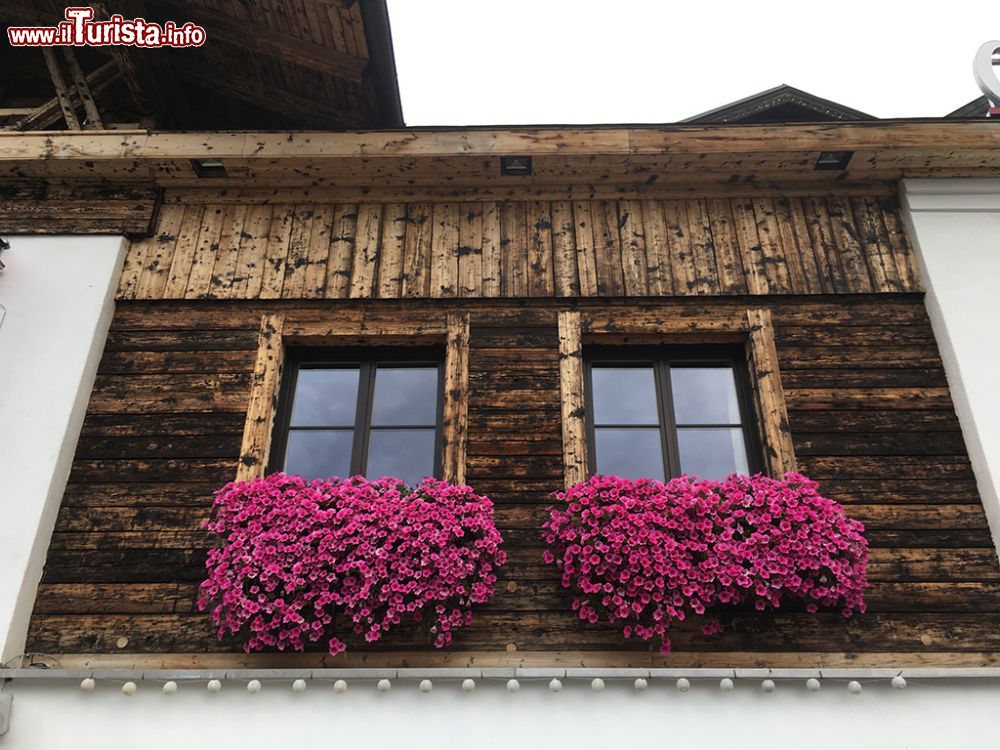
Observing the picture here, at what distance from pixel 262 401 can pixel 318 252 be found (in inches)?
44.2

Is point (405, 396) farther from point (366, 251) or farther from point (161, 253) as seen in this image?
point (161, 253)

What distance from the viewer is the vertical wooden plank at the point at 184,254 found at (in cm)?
512

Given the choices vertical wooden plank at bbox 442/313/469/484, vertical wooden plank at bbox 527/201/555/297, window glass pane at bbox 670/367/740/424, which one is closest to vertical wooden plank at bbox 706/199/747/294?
window glass pane at bbox 670/367/740/424

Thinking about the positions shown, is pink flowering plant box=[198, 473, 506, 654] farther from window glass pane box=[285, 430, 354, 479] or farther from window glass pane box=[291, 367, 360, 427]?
window glass pane box=[291, 367, 360, 427]

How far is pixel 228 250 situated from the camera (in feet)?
17.3

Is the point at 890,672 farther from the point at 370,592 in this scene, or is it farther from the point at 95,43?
the point at 95,43

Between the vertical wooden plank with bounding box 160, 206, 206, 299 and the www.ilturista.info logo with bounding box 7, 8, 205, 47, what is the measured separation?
4.13 ft

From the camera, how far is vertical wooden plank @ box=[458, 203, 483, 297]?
5.11 metres

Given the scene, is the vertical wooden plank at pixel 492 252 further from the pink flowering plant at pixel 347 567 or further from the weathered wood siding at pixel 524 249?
the pink flowering plant at pixel 347 567

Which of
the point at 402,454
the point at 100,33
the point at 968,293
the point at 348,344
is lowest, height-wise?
the point at 402,454

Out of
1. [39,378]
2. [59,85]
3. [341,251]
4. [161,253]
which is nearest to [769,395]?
[341,251]

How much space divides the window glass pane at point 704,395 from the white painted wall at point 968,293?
1.29 meters

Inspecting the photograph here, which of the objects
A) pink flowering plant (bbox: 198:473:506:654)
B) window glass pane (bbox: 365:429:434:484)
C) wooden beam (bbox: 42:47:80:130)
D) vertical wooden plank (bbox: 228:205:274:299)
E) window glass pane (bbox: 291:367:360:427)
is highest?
wooden beam (bbox: 42:47:80:130)

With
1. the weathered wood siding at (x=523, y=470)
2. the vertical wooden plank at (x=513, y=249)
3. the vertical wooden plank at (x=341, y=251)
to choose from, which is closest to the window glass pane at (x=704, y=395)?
the weathered wood siding at (x=523, y=470)
